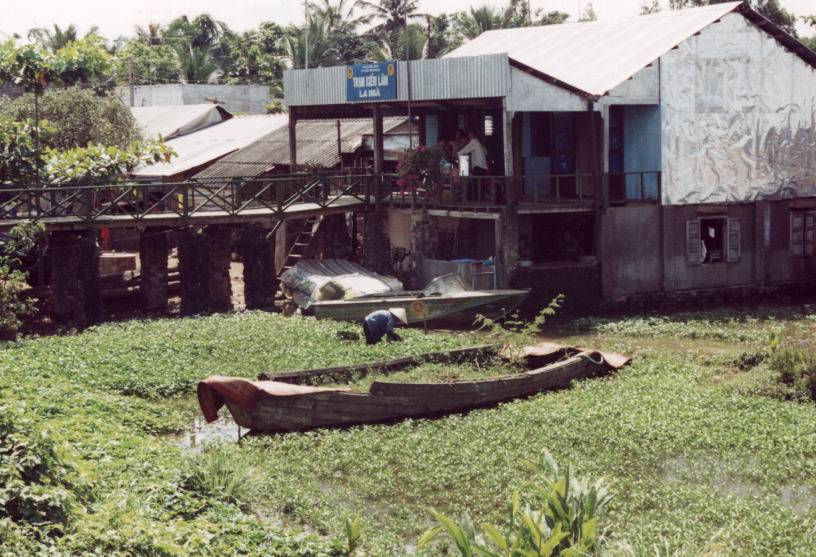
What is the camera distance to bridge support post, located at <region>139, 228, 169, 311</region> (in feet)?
90.1

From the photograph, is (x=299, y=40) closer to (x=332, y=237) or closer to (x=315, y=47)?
(x=315, y=47)

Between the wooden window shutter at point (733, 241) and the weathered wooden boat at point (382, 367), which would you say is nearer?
the weathered wooden boat at point (382, 367)

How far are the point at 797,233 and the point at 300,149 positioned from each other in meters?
15.0

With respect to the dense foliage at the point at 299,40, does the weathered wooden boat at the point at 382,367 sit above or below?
below

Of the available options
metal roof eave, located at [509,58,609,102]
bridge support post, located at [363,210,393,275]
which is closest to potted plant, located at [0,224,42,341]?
bridge support post, located at [363,210,393,275]

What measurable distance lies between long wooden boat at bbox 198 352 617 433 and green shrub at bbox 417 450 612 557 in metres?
5.32

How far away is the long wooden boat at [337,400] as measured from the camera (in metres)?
15.9

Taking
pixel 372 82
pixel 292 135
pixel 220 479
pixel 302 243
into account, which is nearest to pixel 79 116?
pixel 292 135

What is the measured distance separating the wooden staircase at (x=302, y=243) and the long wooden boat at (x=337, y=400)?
1302 centimetres

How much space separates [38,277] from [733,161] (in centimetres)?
1812

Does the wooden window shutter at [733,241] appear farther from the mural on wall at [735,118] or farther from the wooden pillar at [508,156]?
the wooden pillar at [508,156]

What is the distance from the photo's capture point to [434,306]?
24.6 meters

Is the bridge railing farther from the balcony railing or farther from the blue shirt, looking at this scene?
the blue shirt

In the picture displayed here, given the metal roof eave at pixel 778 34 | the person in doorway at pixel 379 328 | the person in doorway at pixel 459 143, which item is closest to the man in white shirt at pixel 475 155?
the person in doorway at pixel 459 143
